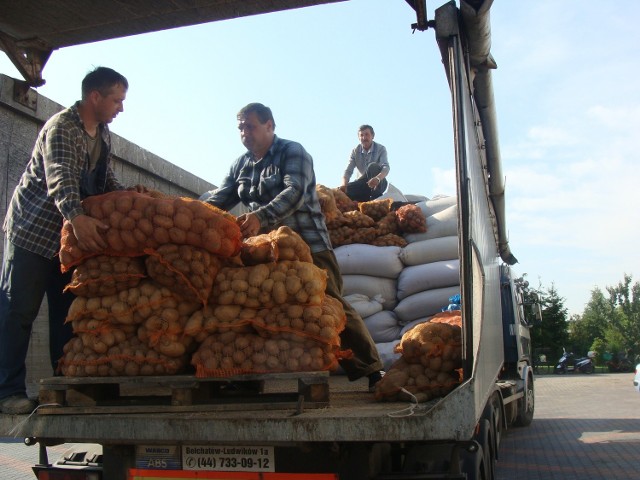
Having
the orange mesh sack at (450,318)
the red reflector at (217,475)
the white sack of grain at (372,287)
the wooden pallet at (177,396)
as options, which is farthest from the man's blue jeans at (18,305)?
the white sack of grain at (372,287)

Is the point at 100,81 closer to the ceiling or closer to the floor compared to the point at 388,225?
closer to the ceiling

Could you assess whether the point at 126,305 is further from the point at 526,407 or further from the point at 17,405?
the point at 526,407

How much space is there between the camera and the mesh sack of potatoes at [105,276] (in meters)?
2.89

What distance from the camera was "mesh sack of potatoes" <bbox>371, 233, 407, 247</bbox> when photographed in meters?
6.64

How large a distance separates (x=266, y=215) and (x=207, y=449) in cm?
146

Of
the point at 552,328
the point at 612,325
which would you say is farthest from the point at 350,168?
the point at 612,325

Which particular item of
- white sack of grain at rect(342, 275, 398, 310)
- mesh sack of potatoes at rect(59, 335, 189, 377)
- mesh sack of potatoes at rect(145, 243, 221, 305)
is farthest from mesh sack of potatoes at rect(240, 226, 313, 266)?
white sack of grain at rect(342, 275, 398, 310)

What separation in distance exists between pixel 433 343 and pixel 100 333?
1.55m

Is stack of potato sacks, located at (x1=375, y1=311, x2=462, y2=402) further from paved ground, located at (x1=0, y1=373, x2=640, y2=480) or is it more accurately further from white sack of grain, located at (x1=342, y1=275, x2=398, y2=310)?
white sack of grain, located at (x1=342, y1=275, x2=398, y2=310)

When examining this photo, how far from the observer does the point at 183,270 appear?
9.40 feet

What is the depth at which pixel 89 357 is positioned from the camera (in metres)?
2.85

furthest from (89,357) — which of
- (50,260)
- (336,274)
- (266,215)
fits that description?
(336,274)

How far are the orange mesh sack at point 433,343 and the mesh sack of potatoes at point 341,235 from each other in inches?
135

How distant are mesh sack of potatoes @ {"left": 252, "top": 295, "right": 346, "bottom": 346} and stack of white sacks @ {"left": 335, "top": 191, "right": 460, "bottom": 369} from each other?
2.92 meters
